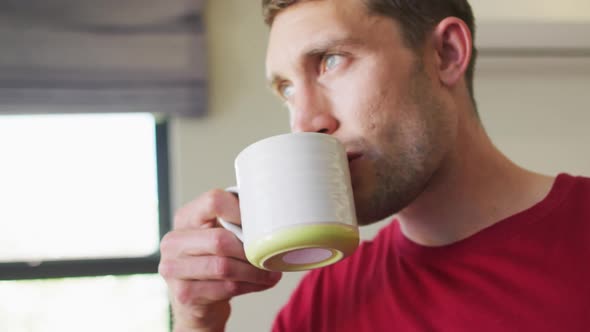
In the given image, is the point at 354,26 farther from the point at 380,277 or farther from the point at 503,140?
the point at 503,140

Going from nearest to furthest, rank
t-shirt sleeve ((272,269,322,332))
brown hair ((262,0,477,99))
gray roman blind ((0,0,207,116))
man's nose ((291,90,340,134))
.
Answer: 1. man's nose ((291,90,340,134))
2. brown hair ((262,0,477,99))
3. t-shirt sleeve ((272,269,322,332))
4. gray roman blind ((0,0,207,116))

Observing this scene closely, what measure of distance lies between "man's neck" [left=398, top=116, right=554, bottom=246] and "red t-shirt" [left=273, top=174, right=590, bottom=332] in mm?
22

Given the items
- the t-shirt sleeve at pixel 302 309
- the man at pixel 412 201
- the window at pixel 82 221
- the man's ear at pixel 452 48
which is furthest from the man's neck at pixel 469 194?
the window at pixel 82 221

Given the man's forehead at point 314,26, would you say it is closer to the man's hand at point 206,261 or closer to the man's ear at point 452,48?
the man's ear at point 452,48

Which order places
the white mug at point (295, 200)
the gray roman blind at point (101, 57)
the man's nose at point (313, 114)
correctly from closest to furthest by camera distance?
the white mug at point (295, 200)
the man's nose at point (313, 114)
the gray roman blind at point (101, 57)

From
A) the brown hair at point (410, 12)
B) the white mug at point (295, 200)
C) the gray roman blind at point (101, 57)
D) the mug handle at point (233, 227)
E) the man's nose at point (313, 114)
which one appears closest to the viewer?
the white mug at point (295, 200)

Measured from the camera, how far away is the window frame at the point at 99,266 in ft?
5.98

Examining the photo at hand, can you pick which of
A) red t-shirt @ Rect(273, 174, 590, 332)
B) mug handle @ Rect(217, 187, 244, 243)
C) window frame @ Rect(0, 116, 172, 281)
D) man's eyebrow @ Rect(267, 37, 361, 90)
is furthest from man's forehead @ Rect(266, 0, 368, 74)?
window frame @ Rect(0, 116, 172, 281)

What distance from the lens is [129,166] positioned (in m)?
1.95

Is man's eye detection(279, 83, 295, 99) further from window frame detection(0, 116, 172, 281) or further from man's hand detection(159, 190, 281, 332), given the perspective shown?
window frame detection(0, 116, 172, 281)

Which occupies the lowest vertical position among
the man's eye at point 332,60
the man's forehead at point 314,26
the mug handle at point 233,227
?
the mug handle at point 233,227

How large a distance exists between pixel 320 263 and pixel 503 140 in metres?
1.49

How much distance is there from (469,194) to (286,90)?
38cm

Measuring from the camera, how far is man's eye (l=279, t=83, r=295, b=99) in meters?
1.01
